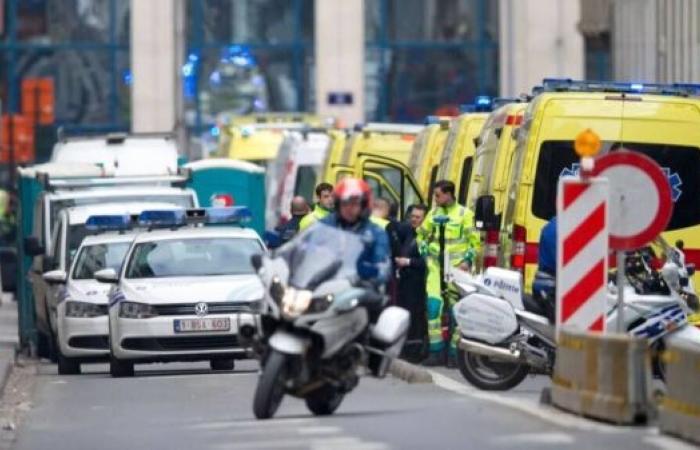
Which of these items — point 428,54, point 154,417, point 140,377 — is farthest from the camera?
point 428,54

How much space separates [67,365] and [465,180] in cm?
478

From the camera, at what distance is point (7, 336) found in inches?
1375

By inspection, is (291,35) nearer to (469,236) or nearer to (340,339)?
(469,236)

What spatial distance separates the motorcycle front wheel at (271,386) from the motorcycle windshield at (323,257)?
522 mm

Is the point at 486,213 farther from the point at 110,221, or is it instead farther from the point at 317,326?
the point at 317,326

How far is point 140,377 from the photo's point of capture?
920 inches

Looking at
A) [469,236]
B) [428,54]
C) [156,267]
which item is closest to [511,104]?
[469,236]

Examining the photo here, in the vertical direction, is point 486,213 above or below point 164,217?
above

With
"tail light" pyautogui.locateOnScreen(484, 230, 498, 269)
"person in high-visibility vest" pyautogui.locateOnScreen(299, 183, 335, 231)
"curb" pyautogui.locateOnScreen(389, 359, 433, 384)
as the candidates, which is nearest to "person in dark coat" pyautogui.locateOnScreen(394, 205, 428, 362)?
"tail light" pyautogui.locateOnScreen(484, 230, 498, 269)

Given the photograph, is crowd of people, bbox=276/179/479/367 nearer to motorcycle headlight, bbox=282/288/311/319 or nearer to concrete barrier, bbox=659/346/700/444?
motorcycle headlight, bbox=282/288/311/319

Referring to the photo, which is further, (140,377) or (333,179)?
(333,179)

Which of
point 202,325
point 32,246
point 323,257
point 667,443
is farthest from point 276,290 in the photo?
point 32,246

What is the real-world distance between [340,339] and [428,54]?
50.0m

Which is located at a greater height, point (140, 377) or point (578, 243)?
point (578, 243)
